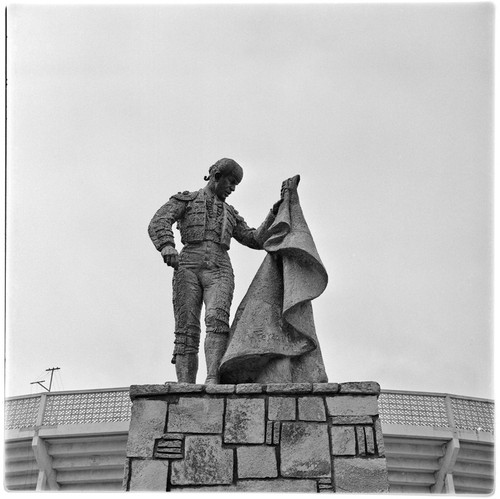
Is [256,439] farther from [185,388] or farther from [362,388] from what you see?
[362,388]

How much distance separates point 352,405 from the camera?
5.05 m

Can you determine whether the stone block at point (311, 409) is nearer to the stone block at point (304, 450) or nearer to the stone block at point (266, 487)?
the stone block at point (304, 450)

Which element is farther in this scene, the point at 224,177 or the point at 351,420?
the point at 224,177

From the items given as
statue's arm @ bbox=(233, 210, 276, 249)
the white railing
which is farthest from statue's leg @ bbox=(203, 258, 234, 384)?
the white railing

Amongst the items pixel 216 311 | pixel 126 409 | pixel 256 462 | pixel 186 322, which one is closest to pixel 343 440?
pixel 256 462

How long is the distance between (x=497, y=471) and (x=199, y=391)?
228cm

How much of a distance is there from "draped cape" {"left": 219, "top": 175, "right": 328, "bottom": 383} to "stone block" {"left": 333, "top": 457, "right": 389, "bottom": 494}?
30.4 inches

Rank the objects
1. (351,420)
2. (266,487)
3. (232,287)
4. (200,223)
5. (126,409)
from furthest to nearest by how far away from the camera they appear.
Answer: (126,409)
(200,223)
(232,287)
(351,420)
(266,487)

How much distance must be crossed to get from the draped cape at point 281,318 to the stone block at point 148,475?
91 cm

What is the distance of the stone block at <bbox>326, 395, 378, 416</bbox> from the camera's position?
16.5ft

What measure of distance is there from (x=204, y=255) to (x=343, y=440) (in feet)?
6.37

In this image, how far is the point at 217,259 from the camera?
6.07 metres

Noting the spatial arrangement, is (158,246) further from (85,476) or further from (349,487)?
(85,476)

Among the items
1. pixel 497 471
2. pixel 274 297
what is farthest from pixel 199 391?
pixel 497 471
